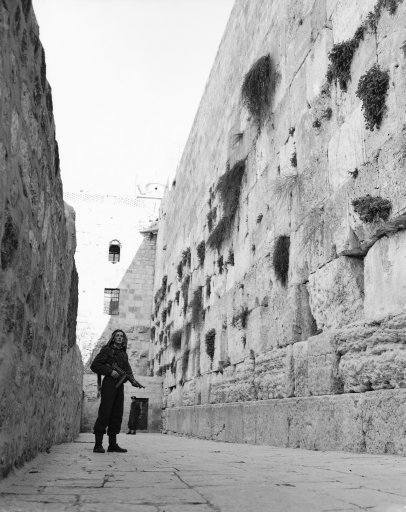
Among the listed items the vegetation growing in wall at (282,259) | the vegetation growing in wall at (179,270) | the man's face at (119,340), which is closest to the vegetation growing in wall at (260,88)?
the vegetation growing in wall at (282,259)

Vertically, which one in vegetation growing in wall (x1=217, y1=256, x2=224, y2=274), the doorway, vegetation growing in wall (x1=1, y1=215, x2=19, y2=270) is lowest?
the doorway

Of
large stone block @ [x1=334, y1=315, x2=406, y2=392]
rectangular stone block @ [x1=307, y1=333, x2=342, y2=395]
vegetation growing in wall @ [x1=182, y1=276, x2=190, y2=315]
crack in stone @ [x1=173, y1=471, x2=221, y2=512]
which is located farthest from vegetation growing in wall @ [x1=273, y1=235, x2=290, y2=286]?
vegetation growing in wall @ [x1=182, y1=276, x2=190, y2=315]

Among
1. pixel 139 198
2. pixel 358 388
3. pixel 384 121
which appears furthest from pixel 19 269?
pixel 139 198

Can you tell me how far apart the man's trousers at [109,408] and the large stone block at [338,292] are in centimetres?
206

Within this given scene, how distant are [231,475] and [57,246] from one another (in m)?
2.29

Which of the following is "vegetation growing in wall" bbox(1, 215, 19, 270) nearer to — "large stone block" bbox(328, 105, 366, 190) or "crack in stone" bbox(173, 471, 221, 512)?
"crack in stone" bbox(173, 471, 221, 512)

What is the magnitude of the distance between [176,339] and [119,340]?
789cm

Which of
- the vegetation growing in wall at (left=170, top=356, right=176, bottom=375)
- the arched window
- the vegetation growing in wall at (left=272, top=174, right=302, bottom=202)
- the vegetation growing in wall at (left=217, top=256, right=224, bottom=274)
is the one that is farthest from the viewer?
the arched window

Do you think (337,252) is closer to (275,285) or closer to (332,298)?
(332,298)

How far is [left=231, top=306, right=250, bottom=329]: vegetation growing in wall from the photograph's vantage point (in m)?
7.48

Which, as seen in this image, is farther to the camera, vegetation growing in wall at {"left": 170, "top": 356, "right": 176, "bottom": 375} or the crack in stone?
vegetation growing in wall at {"left": 170, "top": 356, "right": 176, "bottom": 375}

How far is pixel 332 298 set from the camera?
4.93 meters

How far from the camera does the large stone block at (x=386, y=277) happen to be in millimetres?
3996

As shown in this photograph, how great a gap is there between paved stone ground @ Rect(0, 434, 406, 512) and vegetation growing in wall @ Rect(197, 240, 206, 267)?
732cm
